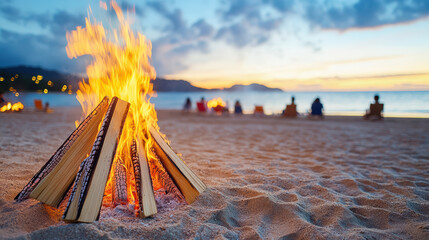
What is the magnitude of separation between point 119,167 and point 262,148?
464cm

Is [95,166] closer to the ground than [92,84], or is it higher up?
closer to the ground

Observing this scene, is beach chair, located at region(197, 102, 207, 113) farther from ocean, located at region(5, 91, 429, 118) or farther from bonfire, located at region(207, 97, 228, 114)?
ocean, located at region(5, 91, 429, 118)

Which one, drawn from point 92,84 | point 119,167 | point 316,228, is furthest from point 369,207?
point 92,84

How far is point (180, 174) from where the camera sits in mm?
3074

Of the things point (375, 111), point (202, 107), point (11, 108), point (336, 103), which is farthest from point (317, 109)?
point (336, 103)

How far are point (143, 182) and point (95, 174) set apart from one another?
0.51 meters

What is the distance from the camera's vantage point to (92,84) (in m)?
3.46

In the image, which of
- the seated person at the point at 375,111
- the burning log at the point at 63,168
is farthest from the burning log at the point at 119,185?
the seated person at the point at 375,111

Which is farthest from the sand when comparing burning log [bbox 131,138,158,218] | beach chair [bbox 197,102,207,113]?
beach chair [bbox 197,102,207,113]

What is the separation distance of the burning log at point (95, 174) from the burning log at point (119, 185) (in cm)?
40

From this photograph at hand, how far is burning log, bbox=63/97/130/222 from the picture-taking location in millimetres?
2258

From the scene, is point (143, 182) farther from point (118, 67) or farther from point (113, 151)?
point (118, 67)

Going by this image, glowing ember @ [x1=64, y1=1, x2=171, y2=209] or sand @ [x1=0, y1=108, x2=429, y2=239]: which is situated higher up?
glowing ember @ [x1=64, y1=1, x2=171, y2=209]

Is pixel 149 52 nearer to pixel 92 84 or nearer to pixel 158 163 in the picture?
pixel 92 84
